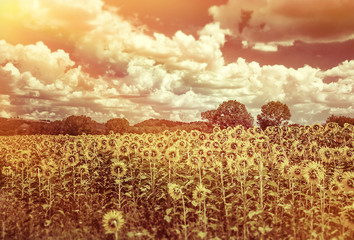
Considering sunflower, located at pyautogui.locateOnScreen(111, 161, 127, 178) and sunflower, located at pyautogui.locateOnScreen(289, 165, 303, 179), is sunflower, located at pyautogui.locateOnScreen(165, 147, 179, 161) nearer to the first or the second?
sunflower, located at pyautogui.locateOnScreen(111, 161, 127, 178)

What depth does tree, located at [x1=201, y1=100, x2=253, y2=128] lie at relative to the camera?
188 feet

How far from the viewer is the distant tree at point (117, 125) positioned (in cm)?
4572

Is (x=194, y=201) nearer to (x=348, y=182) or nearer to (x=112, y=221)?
(x=112, y=221)

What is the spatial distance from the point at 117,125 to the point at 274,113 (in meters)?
28.2

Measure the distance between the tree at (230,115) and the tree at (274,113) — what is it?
2622 millimetres

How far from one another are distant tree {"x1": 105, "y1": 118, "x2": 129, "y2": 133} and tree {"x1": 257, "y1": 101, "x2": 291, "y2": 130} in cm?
2462

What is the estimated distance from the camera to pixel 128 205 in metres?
10.7

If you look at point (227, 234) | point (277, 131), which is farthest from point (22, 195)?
point (277, 131)

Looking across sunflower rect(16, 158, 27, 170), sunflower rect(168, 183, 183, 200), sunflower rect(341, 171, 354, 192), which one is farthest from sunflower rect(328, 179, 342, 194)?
sunflower rect(16, 158, 27, 170)

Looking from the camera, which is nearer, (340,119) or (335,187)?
(335,187)

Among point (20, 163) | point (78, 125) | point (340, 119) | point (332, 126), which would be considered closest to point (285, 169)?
point (20, 163)

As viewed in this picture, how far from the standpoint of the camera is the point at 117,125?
46.8 m

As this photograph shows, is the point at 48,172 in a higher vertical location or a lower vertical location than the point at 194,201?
higher

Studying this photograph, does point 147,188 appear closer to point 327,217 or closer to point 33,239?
point 33,239
